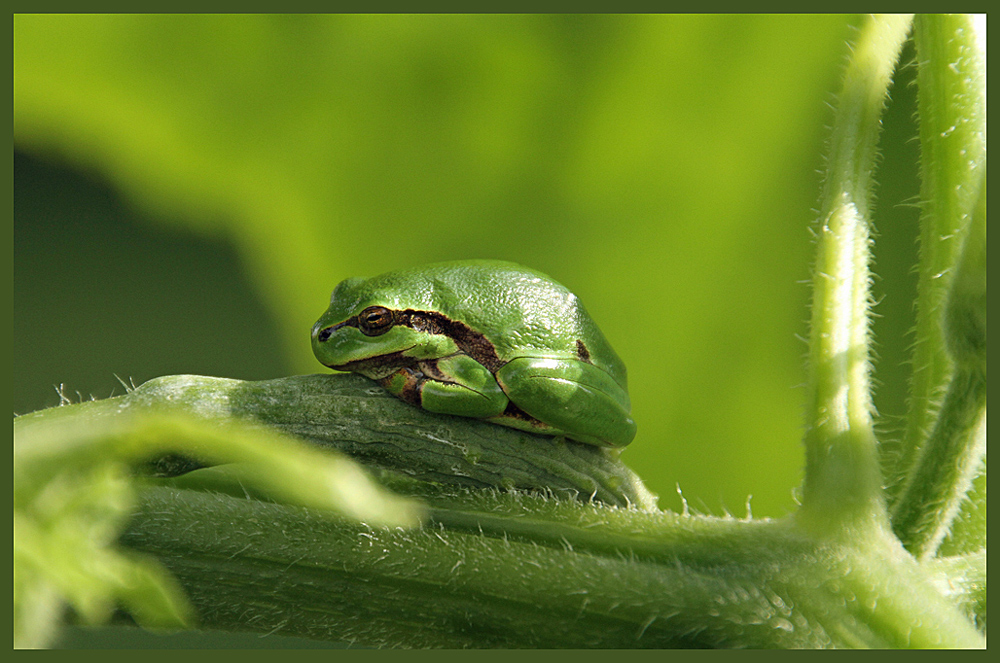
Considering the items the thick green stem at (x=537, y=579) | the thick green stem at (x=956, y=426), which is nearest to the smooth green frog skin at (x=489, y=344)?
the thick green stem at (x=537, y=579)

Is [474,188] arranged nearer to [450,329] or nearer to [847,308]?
[450,329]

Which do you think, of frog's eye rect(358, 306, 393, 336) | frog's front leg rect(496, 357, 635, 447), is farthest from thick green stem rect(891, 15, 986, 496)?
frog's eye rect(358, 306, 393, 336)

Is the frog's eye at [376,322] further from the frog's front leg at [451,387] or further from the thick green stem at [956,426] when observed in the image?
the thick green stem at [956,426]

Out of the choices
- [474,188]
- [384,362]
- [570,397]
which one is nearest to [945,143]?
[570,397]

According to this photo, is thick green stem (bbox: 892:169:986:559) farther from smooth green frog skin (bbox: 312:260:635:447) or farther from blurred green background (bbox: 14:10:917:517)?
blurred green background (bbox: 14:10:917:517)

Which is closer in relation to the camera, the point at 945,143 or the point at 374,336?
the point at 945,143

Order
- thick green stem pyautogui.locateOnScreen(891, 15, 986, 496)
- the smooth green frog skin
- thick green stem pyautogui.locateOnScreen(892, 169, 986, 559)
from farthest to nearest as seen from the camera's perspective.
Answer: the smooth green frog skin → thick green stem pyautogui.locateOnScreen(891, 15, 986, 496) → thick green stem pyautogui.locateOnScreen(892, 169, 986, 559)

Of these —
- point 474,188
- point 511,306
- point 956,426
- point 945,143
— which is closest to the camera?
point 956,426
